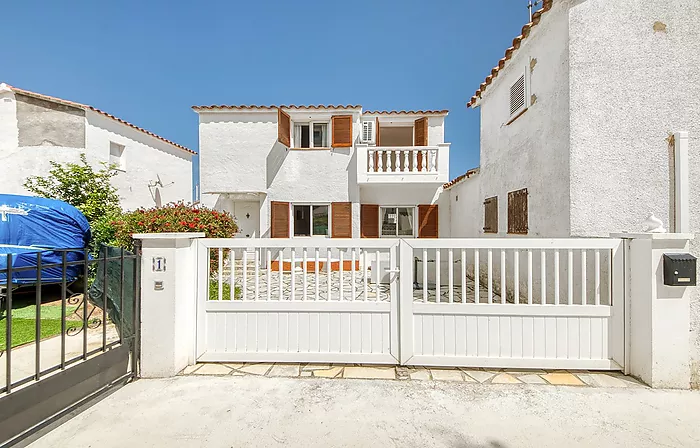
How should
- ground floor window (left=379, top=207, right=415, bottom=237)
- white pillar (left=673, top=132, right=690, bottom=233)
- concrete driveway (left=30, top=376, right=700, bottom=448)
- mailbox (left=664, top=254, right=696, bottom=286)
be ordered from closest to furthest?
concrete driveway (left=30, top=376, right=700, bottom=448) < mailbox (left=664, top=254, right=696, bottom=286) < white pillar (left=673, top=132, right=690, bottom=233) < ground floor window (left=379, top=207, right=415, bottom=237)

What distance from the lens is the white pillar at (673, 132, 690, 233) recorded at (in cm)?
438

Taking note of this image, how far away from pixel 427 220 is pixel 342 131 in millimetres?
5451

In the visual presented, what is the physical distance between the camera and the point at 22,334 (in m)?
5.30

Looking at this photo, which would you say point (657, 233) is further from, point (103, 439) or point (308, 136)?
point (308, 136)

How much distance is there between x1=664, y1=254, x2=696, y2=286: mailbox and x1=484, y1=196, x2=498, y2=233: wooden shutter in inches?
180

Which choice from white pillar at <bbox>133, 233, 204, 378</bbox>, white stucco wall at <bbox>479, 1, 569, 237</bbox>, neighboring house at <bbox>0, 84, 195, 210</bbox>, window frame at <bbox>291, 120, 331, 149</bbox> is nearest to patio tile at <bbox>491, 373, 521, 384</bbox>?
white stucco wall at <bbox>479, 1, 569, 237</bbox>

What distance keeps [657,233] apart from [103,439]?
20.7 ft

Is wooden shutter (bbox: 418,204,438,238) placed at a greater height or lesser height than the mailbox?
greater

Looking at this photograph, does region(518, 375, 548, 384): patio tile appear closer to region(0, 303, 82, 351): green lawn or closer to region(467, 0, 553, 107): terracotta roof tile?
region(467, 0, 553, 107): terracotta roof tile

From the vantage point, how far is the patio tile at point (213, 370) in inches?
151

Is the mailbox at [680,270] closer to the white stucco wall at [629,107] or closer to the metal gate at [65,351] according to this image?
the white stucco wall at [629,107]

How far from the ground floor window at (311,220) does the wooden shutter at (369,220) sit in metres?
1.60

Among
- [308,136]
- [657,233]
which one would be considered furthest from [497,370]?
[308,136]

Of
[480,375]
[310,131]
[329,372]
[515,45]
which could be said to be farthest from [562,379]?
[310,131]
